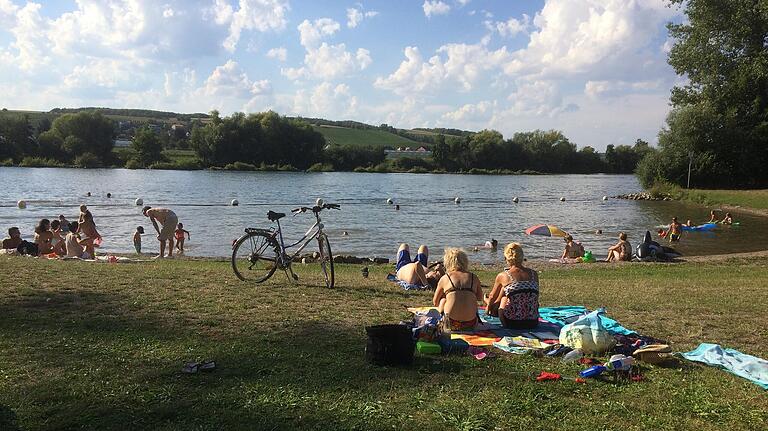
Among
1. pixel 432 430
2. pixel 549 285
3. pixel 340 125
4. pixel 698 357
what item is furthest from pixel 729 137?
pixel 340 125

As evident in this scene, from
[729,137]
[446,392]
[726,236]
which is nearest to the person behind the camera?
[446,392]

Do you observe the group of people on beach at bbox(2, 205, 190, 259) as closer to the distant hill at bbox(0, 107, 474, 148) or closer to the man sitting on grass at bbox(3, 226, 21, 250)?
the man sitting on grass at bbox(3, 226, 21, 250)

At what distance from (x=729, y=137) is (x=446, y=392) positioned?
53.1m

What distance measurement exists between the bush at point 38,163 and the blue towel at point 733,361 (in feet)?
338

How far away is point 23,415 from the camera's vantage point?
3.92 metres

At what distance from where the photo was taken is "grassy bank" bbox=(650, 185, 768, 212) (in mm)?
39806

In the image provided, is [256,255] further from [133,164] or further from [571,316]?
[133,164]

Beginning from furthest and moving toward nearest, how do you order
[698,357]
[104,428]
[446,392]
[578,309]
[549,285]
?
[549,285]
[578,309]
[698,357]
[446,392]
[104,428]

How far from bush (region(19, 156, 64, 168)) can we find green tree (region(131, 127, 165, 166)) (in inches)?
472

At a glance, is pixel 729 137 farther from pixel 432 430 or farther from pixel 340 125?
pixel 340 125

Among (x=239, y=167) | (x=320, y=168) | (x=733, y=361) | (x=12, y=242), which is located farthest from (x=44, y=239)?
(x=320, y=168)

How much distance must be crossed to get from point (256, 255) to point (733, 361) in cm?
687

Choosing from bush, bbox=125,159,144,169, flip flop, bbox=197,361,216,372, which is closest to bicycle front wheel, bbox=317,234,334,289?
flip flop, bbox=197,361,216,372

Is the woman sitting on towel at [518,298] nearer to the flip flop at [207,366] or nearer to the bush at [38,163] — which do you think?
the flip flop at [207,366]
